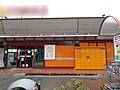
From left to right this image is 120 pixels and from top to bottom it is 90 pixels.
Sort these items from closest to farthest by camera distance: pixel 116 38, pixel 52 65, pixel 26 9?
pixel 116 38, pixel 26 9, pixel 52 65

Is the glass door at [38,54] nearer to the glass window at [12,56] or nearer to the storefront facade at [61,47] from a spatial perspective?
the storefront facade at [61,47]

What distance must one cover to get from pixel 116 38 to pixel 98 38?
9827 millimetres

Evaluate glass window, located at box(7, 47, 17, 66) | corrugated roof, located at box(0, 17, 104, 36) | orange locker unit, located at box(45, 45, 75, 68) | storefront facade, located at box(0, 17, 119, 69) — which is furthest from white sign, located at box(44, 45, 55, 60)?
glass window, located at box(7, 47, 17, 66)

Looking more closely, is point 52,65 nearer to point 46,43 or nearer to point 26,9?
point 46,43

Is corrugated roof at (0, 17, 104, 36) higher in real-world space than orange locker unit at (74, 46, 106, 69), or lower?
higher

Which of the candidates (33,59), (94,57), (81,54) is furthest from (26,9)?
(94,57)

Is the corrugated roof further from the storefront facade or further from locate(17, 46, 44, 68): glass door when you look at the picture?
locate(17, 46, 44, 68): glass door

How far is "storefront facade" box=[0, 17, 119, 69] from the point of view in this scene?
666 inches

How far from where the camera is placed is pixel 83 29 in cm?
1712

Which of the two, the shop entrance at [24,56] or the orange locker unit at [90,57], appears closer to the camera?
the orange locker unit at [90,57]

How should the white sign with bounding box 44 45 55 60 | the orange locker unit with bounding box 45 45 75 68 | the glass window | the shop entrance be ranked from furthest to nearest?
the glass window → the shop entrance → the white sign with bounding box 44 45 55 60 → the orange locker unit with bounding box 45 45 75 68

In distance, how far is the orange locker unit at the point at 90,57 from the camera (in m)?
16.8

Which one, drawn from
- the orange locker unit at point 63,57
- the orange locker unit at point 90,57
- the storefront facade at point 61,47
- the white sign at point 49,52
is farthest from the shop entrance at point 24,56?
the orange locker unit at point 90,57

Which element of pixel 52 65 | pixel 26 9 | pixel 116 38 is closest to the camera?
pixel 116 38
